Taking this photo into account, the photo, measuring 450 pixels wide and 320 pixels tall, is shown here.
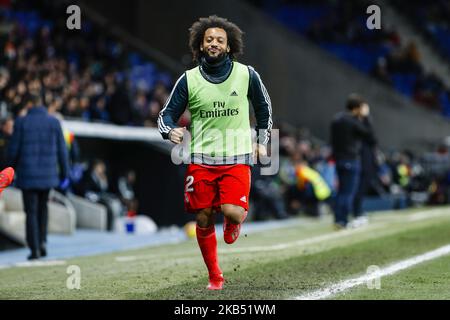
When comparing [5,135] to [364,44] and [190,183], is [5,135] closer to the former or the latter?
[190,183]

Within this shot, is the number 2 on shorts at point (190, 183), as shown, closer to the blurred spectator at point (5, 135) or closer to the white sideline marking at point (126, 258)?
the white sideline marking at point (126, 258)

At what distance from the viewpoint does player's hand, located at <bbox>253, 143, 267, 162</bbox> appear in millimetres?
8008

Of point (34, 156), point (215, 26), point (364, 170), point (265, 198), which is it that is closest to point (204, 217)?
point (215, 26)

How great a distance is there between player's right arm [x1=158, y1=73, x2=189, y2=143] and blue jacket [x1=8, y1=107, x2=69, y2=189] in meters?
4.71

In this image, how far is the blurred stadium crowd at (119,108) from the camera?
1803 cm

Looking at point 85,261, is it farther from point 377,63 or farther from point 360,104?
point 377,63

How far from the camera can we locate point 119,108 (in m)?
20.1

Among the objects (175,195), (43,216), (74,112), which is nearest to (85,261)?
(43,216)

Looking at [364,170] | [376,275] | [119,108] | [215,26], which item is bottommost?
[376,275]

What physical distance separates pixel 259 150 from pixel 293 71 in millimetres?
22232

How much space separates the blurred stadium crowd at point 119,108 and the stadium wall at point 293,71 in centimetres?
90

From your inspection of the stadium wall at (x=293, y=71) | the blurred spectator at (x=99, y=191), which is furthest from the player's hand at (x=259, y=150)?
the stadium wall at (x=293, y=71)
